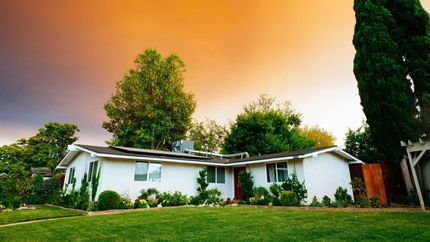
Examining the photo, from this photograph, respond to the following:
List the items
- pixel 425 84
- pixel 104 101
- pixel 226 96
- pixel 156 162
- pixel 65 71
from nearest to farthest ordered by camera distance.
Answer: pixel 425 84 → pixel 156 162 → pixel 65 71 → pixel 226 96 → pixel 104 101

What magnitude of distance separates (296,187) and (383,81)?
7.68m

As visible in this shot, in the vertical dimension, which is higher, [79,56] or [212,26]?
[212,26]

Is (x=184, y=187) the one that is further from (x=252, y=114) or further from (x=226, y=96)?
(x=252, y=114)

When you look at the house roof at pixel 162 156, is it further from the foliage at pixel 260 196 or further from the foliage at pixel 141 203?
the foliage at pixel 141 203

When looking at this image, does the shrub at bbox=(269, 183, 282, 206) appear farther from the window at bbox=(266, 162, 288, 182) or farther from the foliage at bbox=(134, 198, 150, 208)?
the foliage at bbox=(134, 198, 150, 208)

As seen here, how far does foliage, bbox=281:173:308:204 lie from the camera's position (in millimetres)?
13406

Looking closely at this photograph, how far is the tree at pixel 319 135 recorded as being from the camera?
41.2 metres

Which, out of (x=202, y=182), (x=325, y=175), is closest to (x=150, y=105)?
(x=202, y=182)

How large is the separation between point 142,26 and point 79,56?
519cm

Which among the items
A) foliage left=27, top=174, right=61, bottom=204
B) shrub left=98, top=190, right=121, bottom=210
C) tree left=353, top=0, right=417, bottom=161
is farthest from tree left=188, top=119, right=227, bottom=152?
shrub left=98, top=190, right=121, bottom=210

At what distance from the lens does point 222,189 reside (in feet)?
58.3

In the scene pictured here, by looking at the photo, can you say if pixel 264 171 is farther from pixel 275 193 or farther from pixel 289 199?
pixel 289 199

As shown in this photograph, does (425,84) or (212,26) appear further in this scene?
(212,26)

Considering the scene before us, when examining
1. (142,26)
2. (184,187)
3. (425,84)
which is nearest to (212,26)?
(142,26)
